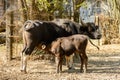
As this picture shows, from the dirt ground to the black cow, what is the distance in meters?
0.56

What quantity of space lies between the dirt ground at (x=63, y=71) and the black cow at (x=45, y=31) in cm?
56

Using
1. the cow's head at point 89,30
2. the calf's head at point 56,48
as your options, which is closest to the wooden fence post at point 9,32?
the cow's head at point 89,30

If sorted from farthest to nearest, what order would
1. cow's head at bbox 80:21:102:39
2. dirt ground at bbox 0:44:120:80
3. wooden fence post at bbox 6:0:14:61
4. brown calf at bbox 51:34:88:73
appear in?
wooden fence post at bbox 6:0:14:61 → cow's head at bbox 80:21:102:39 → brown calf at bbox 51:34:88:73 → dirt ground at bbox 0:44:120:80

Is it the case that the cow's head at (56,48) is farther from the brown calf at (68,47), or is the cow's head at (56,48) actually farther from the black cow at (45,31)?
the black cow at (45,31)

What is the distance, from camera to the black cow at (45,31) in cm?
1096

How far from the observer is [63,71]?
1141cm

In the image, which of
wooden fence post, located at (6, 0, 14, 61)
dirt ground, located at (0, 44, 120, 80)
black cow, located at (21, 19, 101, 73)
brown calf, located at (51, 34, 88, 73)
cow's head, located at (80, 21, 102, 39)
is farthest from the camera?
wooden fence post, located at (6, 0, 14, 61)

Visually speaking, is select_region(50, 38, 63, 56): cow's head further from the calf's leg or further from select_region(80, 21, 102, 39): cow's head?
select_region(80, 21, 102, 39): cow's head

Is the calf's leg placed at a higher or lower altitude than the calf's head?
lower

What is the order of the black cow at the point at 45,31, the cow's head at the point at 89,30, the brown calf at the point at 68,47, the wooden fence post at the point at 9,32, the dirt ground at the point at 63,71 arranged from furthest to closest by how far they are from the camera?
the wooden fence post at the point at 9,32 < the cow's head at the point at 89,30 < the black cow at the point at 45,31 < the brown calf at the point at 68,47 < the dirt ground at the point at 63,71

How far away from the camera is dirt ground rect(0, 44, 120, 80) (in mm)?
10328

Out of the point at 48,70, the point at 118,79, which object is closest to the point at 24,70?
the point at 48,70

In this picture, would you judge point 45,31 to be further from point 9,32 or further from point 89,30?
point 9,32

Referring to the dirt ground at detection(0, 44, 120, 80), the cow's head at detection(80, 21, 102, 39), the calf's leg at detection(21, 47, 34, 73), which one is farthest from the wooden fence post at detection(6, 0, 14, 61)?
the cow's head at detection(80, 21, 102, 39)
